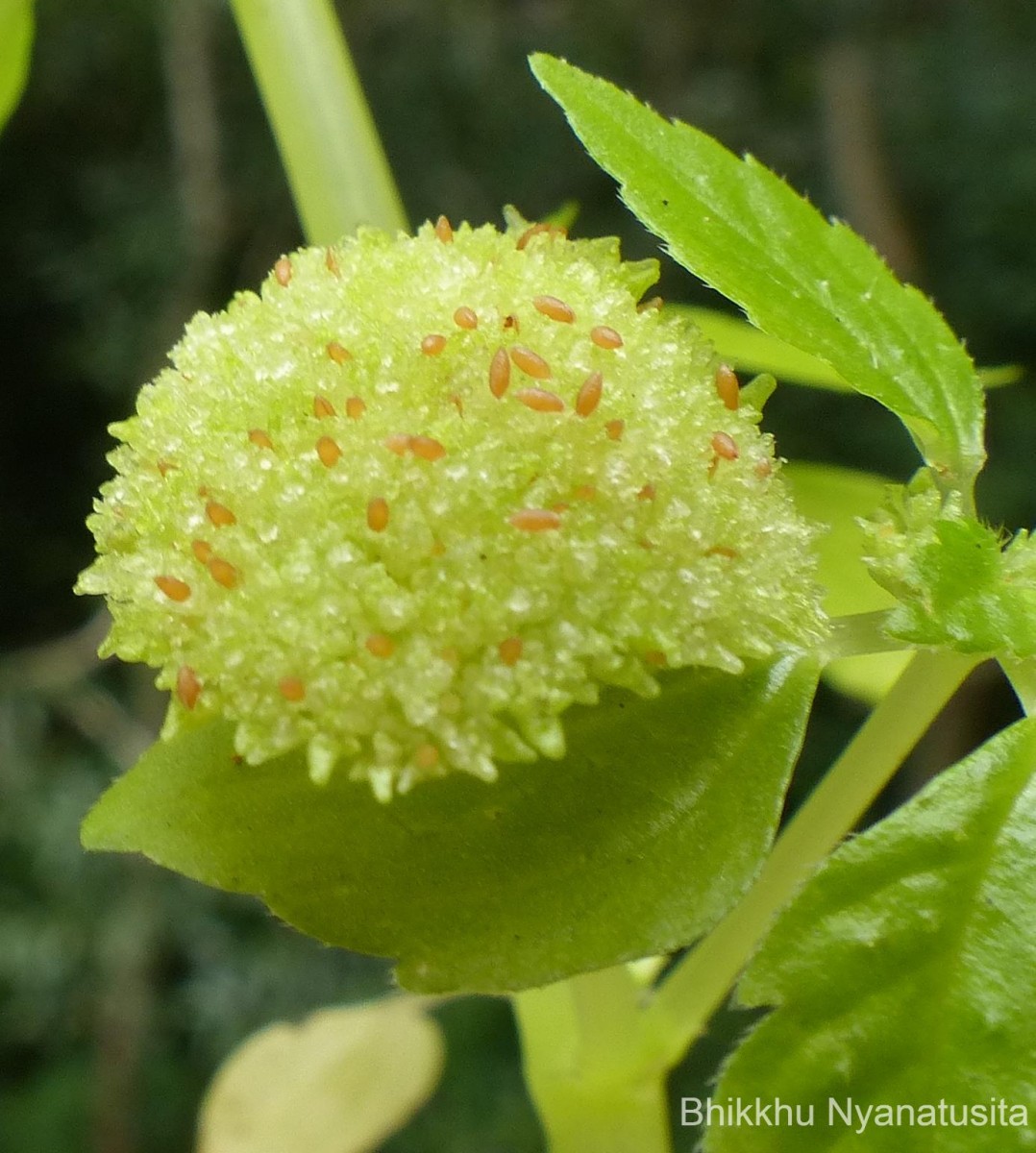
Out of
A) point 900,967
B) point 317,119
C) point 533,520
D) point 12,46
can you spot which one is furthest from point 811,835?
point 12,46

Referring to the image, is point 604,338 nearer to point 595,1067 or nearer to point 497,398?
point 497,398

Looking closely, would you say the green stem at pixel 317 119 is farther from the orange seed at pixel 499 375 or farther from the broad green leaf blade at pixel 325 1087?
the broad green leaf blade at pixel 325 1087

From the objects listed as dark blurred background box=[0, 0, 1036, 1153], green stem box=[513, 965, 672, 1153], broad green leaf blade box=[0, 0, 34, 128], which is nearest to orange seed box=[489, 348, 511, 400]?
green stem box=[513, 965, 672, 1153]

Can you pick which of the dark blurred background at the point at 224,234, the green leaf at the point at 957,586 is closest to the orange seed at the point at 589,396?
the green leaf at the point at 957,586

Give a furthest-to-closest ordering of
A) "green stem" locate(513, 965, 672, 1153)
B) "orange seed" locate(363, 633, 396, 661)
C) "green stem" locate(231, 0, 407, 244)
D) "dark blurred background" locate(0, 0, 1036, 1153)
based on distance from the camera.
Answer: "dark blurred background" locate(0, 0, 1036, 1153), "green stem" locate(231, 0, 407, 244), "green stem" locate(513, 965, 672, 1153), "orange seed" locate(363, 633, 396, 661)

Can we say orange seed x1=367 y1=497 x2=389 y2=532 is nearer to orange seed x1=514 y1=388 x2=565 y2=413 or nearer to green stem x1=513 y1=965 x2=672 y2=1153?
orange seed x1=514 y1=388 x2=565 y2=413

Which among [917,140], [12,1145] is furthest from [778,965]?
[917,140]
